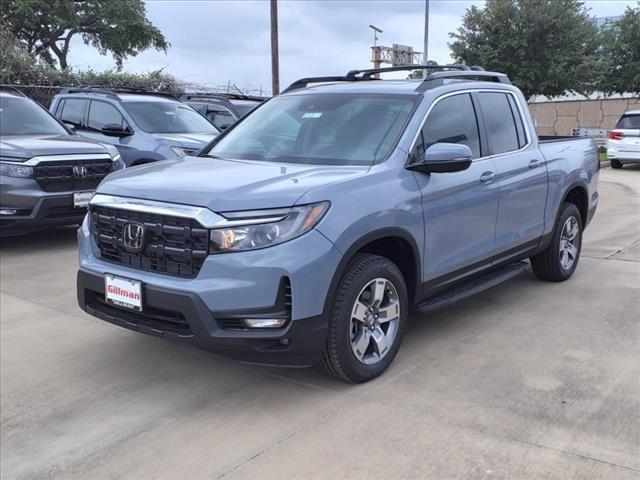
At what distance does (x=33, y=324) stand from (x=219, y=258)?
98.5 inches

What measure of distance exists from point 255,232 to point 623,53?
32116 millimetres

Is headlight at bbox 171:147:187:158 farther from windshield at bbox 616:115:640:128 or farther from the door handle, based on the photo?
windshield at bbox 616:115:640:128

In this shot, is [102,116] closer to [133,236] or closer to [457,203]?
[133,236]

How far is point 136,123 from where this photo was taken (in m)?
9.81

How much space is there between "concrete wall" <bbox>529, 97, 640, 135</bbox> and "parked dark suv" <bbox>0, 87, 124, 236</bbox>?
32028 mm

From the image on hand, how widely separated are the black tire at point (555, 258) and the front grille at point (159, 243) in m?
3.74

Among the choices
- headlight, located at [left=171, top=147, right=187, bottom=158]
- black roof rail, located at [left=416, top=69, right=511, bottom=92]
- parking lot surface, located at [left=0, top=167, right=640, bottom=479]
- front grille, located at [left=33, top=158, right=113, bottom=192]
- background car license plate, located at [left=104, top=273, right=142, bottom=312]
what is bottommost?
A: parking lot surface, located at [left=0, top=167, right=640, bottom=479]

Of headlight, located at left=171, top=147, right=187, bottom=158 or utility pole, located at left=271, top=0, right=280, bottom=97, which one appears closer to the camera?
headlight, located at left=171, top=147, right=187, bottom=158

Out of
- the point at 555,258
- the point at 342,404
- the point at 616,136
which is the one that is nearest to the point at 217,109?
the point at 555,258

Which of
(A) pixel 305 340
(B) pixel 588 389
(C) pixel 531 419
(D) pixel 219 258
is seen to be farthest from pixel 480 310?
(D) pixel 219 258

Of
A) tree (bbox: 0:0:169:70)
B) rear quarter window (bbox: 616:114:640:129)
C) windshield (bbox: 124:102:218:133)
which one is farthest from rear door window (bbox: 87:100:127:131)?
tree (bbox: 0:0:169:70)

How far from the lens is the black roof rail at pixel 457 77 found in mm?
4672

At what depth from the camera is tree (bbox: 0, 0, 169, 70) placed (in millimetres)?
33375

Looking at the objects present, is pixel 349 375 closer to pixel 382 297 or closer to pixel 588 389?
pixel 382 297
